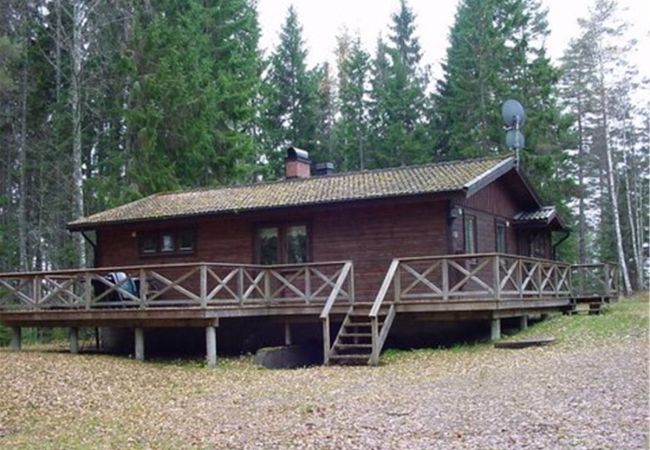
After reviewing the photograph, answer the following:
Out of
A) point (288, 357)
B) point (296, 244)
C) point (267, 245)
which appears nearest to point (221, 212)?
point (267, 245)

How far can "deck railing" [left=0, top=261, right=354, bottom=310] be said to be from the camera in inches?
565

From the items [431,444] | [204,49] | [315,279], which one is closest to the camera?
[431,444]

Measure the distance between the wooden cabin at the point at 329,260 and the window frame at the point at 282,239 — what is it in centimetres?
3

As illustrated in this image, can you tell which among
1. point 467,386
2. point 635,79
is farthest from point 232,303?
point 635,79

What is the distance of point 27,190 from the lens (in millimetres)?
27641

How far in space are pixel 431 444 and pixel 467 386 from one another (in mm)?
3214

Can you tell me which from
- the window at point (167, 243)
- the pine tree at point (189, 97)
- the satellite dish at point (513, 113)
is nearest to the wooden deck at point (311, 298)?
the window at point (167, 243)

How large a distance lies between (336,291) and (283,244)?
9.56 ft

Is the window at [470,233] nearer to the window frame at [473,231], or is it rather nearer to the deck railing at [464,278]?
the window frame at [473,231]

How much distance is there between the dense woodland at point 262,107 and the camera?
2300 centimetres

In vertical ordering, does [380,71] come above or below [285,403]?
above

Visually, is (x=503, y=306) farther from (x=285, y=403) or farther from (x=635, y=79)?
(x=635, y=79)

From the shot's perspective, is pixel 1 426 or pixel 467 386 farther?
pixel 467 386

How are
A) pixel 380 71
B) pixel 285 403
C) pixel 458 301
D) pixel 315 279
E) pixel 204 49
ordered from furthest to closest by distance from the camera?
pixel 380 71
pixel 204 49
pixel 315 279
pixel 458 301
pixel 285 403
